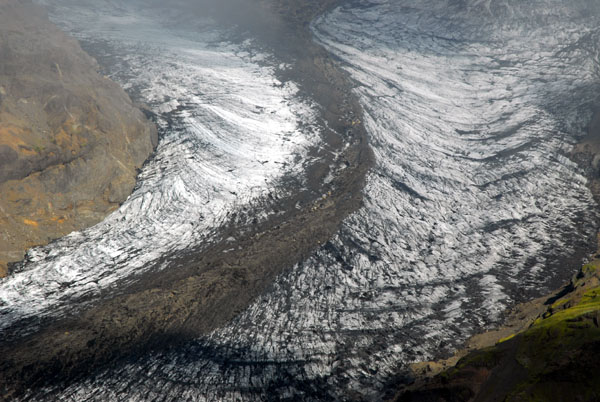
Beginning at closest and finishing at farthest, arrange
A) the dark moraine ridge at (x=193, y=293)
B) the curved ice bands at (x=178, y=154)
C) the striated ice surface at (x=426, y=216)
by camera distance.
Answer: the dark moraine ridge at (x=193, y=293) → the striated ice surface at (x=426, y=216) → the curved ice bands at (x=178, y=154)

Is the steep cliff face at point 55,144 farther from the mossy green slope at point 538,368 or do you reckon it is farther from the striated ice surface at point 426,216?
the mossy green slope at point 538,368

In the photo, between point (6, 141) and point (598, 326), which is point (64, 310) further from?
point (598, 326)

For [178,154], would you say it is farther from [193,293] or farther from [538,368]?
[538,368]

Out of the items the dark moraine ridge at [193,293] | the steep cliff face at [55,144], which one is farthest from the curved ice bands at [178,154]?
the dark moraine ridge at [193,293]

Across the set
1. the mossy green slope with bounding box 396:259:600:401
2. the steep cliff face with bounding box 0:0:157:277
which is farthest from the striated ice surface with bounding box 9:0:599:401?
the steep cliff face with bounding box 0:0:157:277

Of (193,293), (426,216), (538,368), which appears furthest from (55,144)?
(538,368)

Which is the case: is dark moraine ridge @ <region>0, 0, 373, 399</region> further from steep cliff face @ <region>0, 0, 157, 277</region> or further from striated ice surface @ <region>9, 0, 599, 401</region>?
steep cliff face @ <region>0, 0, 157, 277</region>
